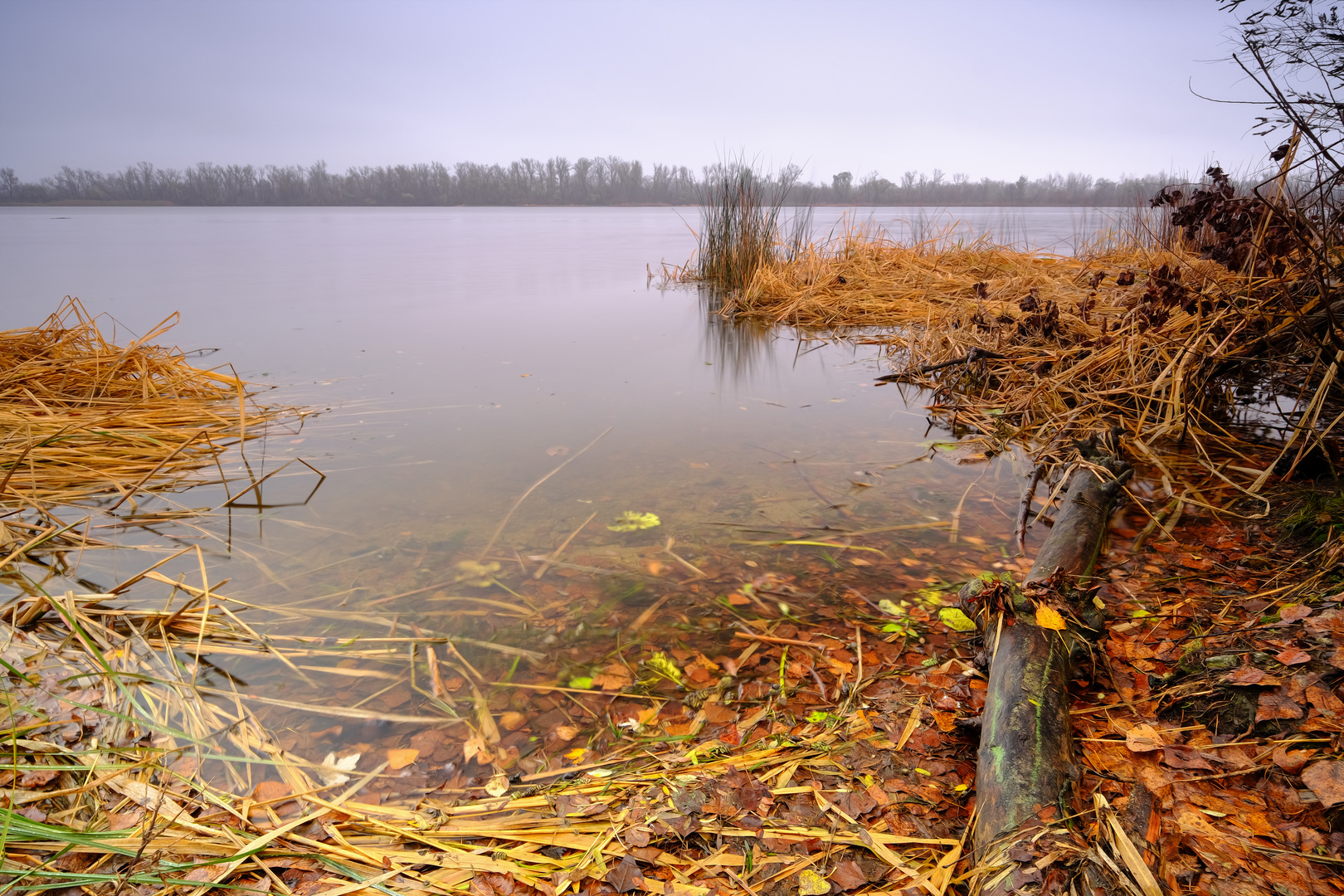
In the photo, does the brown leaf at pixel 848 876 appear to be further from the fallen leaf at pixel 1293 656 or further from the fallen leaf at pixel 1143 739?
the fallen leaf at pixel 1293 656

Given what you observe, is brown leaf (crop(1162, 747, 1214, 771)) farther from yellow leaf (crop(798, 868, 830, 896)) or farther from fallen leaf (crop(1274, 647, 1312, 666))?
yellow leaf (crop(798, 868, 830, 896))

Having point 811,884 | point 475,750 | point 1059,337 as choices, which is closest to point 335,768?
point 475,750

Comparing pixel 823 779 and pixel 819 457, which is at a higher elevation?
pixel 819 457

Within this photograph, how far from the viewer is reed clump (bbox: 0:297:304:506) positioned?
2.22 m

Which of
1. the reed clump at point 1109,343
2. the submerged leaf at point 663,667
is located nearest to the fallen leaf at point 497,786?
the submerged leaf at point 663,667

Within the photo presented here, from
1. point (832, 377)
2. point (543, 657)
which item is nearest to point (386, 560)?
point (543, 657)

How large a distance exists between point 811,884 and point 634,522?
1.27 meters

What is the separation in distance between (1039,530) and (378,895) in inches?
76.2

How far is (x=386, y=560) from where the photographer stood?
6.07 feet

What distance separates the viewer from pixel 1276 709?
3.49 feet

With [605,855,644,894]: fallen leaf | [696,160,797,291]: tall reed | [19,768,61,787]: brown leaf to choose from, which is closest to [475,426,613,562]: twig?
[19,768,61,787]: brown leaf

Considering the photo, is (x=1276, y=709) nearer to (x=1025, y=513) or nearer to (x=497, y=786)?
(x=1025, y=513)

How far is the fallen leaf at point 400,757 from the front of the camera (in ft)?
3.91

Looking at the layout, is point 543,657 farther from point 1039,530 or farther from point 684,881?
point 1039,530
